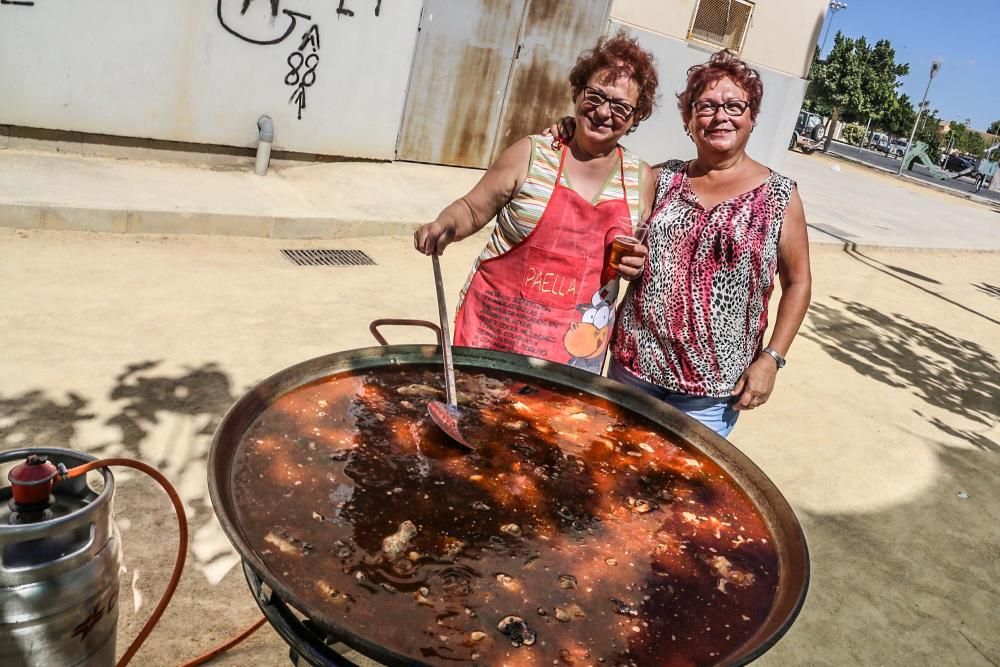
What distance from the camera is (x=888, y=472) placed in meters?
4.80

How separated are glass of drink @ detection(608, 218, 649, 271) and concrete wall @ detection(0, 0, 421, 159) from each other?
20.2 feet

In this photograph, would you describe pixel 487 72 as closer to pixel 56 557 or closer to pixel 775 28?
pixel 775 28

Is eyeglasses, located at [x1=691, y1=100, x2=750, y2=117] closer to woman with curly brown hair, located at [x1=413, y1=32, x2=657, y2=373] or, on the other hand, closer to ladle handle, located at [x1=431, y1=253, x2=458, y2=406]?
woman with curly brown hair, located at [x1=413, y1=32, x2=657, y2=373]

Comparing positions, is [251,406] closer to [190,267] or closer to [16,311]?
[16,311]

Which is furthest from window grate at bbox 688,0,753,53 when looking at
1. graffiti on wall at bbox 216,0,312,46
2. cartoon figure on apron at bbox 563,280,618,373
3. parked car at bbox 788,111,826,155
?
parked car at bbox 788,111,826,155

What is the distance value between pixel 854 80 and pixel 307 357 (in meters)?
41.2

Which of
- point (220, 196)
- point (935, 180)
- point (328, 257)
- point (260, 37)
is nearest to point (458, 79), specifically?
point (260, 37)

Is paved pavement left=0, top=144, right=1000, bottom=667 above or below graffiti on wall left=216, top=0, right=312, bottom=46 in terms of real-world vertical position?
below

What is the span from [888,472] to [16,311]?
5434mm

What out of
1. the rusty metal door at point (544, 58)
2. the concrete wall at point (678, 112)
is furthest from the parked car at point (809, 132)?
the rusty metal door at point (544, 58)

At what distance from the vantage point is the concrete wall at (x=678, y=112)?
35.5 ft

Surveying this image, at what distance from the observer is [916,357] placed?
24.0 ft

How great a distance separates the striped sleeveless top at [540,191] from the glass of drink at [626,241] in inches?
1.3

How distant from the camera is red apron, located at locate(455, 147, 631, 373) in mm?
2648
